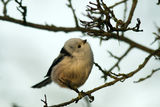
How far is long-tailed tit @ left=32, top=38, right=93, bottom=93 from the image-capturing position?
421 centimetres

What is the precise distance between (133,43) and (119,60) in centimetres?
37

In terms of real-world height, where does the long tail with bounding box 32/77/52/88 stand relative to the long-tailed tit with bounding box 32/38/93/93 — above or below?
below

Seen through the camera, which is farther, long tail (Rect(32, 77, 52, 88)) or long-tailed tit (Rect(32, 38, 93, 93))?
long tail (Rect(32, 77, 52, 88))

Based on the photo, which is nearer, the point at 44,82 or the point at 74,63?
the point at 74,63

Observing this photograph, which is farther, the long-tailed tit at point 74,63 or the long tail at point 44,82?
the long tail at point 44,82

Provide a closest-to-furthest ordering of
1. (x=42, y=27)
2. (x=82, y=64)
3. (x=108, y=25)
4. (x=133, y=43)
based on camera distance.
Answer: (x=108, y=25) → (x=82, y=64) → (x=42, y=27) → (x=133, y=43)

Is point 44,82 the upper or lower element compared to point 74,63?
lower

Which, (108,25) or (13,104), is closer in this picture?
(108,25)

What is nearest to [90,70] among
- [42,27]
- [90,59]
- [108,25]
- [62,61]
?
[90,59]

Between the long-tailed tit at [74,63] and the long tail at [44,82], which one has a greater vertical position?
the long-tailed tit at [74,63]

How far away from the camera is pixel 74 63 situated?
4.25 meters

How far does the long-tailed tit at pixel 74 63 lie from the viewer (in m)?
4.21

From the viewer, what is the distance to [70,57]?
443 centimetres

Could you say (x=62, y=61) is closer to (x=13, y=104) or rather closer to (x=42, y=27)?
(x=42, y=27)
